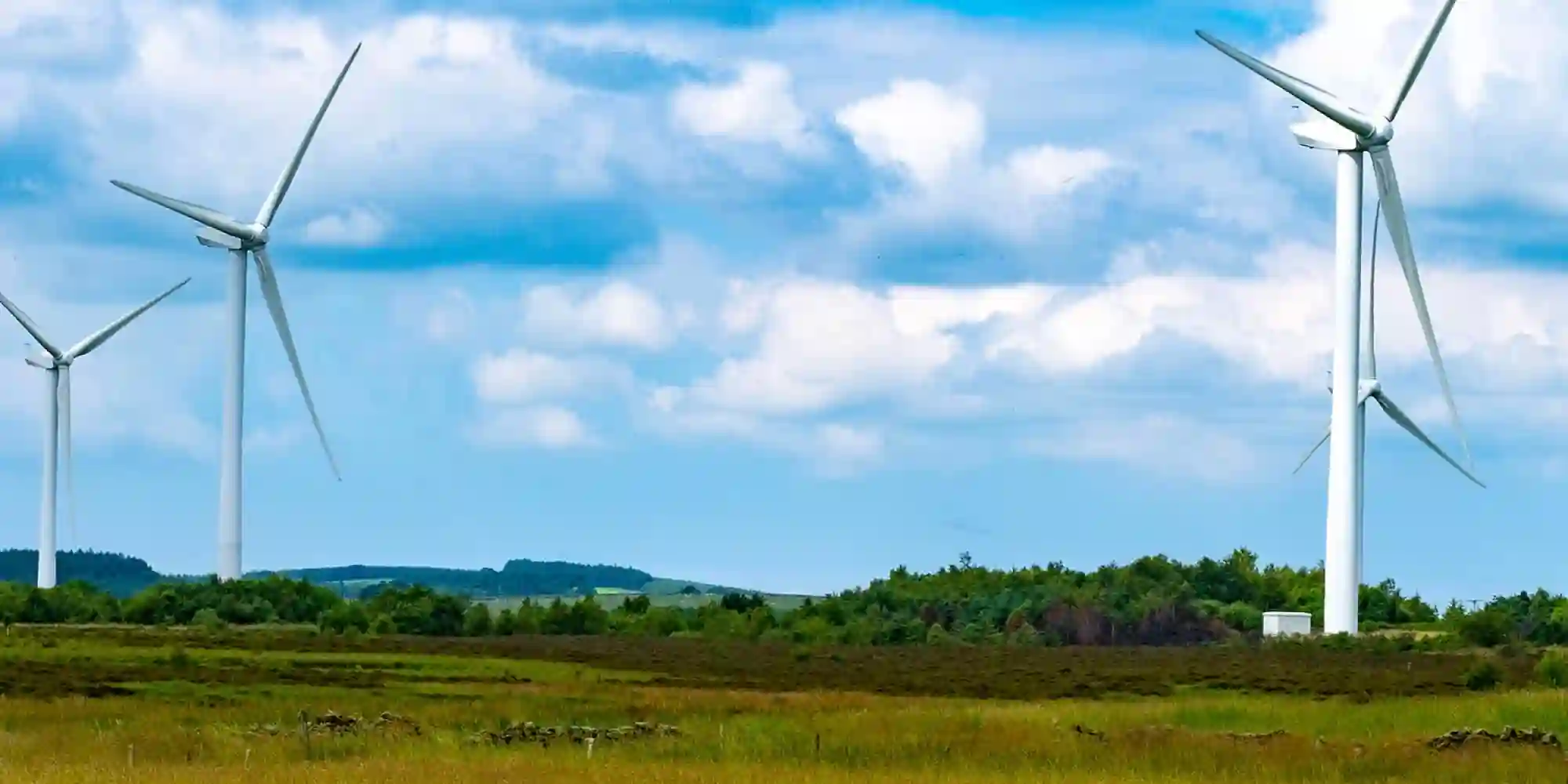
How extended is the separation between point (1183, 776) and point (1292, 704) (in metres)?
23.6

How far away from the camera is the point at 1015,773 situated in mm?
42344

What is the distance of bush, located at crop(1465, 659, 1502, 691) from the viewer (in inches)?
3014

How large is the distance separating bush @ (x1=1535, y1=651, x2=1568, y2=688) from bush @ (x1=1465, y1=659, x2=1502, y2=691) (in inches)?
48.1

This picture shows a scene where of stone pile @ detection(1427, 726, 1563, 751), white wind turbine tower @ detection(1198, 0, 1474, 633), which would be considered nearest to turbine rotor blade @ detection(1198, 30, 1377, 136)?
white wind turbine tower @ detection(1198, 0, 1474, 633)

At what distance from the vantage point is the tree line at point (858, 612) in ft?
464

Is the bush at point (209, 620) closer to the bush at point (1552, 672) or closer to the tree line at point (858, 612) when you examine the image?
the tree line at point (858, 612)

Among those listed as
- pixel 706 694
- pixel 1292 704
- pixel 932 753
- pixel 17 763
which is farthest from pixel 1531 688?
pixel 17 763

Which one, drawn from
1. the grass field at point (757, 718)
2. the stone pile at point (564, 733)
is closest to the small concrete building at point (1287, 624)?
the grass field at point (757, 718)

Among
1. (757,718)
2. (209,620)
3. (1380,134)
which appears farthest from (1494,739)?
(209,620)

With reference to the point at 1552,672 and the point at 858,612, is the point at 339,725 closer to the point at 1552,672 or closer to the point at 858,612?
the point at 1552,672

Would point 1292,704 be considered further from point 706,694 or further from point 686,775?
point 686,775

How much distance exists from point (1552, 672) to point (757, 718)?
31.6m

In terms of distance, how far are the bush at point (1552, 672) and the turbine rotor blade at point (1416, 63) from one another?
24.8 metres

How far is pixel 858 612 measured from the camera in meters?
159
